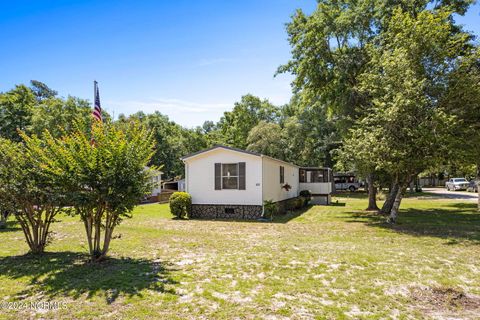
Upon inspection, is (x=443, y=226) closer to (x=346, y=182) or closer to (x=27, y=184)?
(x=27, y=184)

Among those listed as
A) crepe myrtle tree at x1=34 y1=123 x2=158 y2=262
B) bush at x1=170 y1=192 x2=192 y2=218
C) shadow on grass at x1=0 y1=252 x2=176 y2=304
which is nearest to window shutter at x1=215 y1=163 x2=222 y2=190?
bush at x1=170 y1=192 x2=192 y2=218

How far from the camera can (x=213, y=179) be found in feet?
48.5

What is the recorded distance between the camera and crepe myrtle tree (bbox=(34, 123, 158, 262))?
6066 millimetres

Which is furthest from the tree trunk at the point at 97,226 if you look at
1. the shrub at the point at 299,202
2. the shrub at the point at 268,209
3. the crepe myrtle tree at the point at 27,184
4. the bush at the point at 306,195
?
the bush at the point at 306,195

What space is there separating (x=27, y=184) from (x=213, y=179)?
8.81 meters

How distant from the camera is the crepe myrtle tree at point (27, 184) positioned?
6.51 meters

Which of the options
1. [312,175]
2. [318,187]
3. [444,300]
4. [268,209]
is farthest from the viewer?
[312,175]

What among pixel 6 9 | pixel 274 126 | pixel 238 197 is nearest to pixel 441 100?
pixel 238 197

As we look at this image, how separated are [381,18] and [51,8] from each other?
46.9 feet

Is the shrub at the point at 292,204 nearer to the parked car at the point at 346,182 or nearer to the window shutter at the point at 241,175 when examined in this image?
the window shutter at the point at 241,175

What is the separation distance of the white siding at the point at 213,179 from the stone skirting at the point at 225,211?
7.4 inches

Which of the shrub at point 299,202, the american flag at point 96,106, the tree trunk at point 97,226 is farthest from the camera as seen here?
the shrub at point 299,202

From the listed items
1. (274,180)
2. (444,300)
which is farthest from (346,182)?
(444,300)

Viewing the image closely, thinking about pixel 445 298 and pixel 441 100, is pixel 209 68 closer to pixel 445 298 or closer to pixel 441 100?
pixel 441 100
